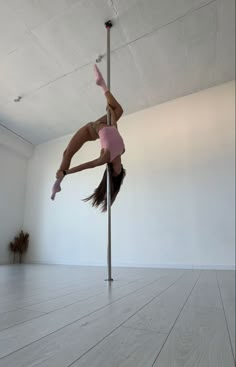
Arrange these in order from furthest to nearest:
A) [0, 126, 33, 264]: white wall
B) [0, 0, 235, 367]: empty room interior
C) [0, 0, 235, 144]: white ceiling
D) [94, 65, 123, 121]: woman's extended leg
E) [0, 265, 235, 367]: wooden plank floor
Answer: [0, 126, 33, 264]: white wall, [0, 0, 235, 144]: white ceiling, [94, 65, 123, 121]: woman's extended leg, [0, 0, 235, 367]: empty room interior, [0, 265, 235, 367]: wooden plank floor

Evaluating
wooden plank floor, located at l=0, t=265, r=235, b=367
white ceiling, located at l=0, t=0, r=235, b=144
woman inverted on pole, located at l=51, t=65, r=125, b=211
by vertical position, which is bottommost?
wooden plank floor, located at l=0, t=265, r=235, b=367

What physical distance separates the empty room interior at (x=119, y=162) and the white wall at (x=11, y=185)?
0.09ft

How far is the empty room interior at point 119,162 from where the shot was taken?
5.13 feet

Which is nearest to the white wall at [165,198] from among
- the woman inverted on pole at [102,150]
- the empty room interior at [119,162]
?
the empty room interior at [119,162]

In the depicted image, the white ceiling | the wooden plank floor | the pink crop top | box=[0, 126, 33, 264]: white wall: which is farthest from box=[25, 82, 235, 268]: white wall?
the wooden plank floor

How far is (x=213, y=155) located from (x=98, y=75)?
2553 mm

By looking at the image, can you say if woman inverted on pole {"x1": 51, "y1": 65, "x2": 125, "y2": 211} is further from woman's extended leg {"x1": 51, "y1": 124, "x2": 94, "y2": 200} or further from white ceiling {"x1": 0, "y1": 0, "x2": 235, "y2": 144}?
white ceiling {"x1": 0, "y1": 0, "x2": 235, "y2": 144}

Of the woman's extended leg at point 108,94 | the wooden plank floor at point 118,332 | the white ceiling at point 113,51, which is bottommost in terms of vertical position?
the wooden plank floor at point 118,332

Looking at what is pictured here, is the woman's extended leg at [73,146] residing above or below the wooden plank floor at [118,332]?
above

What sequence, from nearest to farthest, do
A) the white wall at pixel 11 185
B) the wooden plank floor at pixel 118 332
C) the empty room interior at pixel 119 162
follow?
the wooden plank floor at pixel 118 332 → the empty room interior at pixel 119 162 → the white wall at pixel 11 185

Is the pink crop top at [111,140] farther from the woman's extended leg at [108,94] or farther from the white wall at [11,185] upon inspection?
the white wall at [11,185]

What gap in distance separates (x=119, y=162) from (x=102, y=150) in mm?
237

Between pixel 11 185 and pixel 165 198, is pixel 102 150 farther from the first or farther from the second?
pixel 11 185

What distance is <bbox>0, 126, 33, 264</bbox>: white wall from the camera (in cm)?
497
